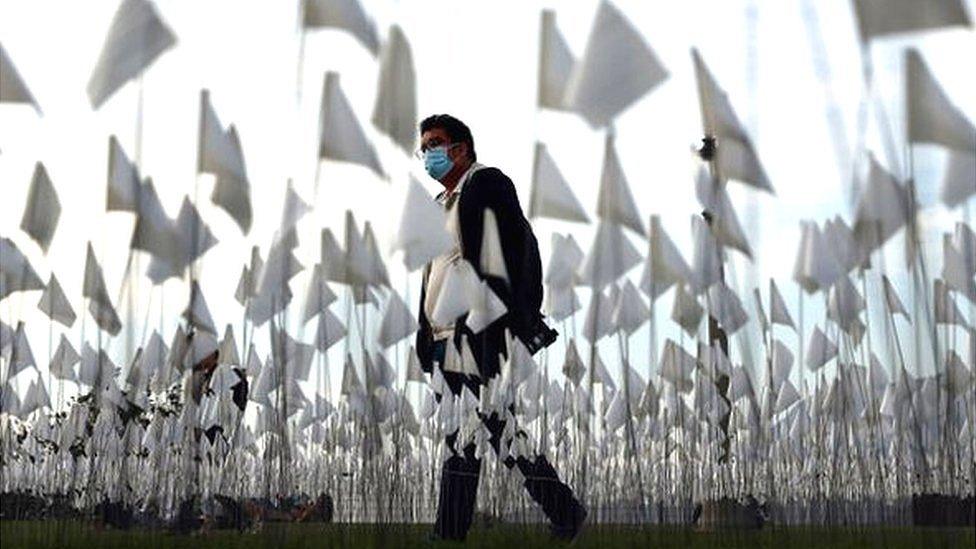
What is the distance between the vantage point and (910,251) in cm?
275

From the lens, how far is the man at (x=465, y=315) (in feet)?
Result: 12.4

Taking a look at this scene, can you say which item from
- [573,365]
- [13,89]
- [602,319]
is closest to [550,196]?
[602,319]

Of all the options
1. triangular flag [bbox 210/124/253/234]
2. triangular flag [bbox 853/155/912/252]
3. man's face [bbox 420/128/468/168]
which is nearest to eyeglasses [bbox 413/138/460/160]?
man's face [bbox 420/128/468/168]

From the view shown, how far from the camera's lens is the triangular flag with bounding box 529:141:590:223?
12.3 feet

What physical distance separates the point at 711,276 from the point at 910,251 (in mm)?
1621

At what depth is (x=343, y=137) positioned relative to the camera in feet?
10.2

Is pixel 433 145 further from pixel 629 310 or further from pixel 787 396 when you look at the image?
pixel 787 396

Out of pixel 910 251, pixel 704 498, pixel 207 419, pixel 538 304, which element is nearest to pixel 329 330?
pixel 538 304

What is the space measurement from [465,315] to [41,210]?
1.50 m

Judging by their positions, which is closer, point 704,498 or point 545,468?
point 545,468

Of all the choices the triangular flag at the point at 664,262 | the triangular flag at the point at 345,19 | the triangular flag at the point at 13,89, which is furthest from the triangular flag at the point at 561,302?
the triangular flag at the point at 13,89

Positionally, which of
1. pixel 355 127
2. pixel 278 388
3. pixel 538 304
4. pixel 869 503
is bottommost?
pixel 869 503

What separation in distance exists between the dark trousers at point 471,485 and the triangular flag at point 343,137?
3.02 ft

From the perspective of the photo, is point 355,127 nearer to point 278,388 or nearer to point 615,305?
point 278,388
